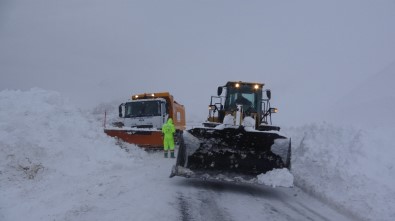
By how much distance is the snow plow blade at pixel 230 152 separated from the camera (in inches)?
338

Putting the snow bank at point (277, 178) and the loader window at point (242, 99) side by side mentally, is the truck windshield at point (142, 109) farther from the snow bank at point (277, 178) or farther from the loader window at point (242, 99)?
the snow bank at point (277, 178)

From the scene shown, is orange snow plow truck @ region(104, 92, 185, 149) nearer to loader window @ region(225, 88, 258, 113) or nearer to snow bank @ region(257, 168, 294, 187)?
loader window @ region(225, 88, 258, 113)

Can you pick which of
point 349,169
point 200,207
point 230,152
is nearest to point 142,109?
point 230,152

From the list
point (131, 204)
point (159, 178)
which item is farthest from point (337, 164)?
point (131, 204)

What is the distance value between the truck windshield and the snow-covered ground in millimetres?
4181

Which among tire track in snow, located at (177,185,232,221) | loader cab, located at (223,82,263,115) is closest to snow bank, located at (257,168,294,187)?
tire track in snow, located at (177,185,232,221)

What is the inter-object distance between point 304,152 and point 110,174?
5008 mm

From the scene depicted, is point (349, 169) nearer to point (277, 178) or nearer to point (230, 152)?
point (277, 178)

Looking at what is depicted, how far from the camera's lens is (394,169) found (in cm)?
911

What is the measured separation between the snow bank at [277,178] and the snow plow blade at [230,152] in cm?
20

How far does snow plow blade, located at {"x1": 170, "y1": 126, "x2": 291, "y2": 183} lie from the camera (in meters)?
8.58

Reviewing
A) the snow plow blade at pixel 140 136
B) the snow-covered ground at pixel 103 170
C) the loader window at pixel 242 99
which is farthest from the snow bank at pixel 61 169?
the loader window at pixel 242 99

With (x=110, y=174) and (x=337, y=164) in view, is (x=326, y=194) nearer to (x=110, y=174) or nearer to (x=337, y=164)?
(x=337, y=164)

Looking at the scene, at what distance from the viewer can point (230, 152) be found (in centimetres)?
880
